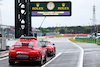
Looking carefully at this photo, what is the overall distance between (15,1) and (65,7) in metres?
10.00

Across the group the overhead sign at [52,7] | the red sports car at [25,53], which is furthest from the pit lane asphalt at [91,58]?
the overhead sign at [52,7]

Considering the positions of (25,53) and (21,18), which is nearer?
(25,53)

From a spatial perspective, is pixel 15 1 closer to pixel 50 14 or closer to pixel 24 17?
pixel 24 17

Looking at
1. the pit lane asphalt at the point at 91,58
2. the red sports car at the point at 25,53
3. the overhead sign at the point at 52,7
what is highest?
the overhead sign at the point at 52,7

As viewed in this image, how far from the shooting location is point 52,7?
28.6 m

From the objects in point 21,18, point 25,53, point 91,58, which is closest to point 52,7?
point 21,18

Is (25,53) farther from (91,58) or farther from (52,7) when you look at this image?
(52,7)

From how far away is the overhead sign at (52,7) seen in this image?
93.8ft

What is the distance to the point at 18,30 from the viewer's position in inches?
822

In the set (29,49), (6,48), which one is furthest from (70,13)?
(29,49)

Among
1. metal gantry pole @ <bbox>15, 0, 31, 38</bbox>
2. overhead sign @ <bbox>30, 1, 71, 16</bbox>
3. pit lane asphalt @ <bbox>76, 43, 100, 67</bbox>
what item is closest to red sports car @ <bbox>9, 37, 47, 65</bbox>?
pit lane asphalt @ <bbox>76, 43, 100, 67</bbox>

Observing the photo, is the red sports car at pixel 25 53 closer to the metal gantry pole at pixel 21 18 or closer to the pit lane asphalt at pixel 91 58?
the pit lane asphalt at pixel 91 58

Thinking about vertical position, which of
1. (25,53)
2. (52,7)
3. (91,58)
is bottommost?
(91,58)

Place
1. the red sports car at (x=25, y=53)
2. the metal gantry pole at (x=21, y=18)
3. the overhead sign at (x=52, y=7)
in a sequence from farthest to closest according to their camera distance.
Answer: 1. the overhead sign at (x=52, y=7)
2. the metal gantry pole at (x=21, y=18)
3. the red sports car at (x=25, y=53)
